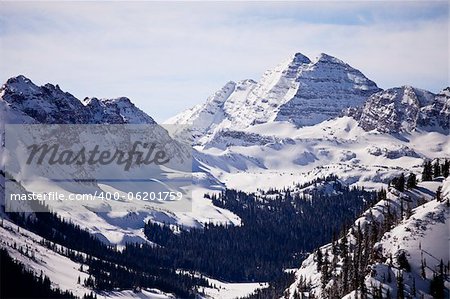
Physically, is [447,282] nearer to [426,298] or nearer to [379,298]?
[426,298]

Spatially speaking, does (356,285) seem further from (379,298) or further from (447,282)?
(447,282)

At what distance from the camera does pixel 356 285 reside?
652ft

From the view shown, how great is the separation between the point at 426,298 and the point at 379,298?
48.1ft

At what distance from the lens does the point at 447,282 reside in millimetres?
199750

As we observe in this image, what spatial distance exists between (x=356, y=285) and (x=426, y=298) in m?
18.9

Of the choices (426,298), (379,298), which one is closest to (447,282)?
(426,298)

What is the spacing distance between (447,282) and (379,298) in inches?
926

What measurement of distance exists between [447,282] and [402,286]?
47.4ft

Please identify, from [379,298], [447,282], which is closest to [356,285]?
[379,298]

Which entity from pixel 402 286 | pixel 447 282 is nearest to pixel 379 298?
pixel 402 286

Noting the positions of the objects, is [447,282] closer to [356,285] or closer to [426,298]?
[426,298]

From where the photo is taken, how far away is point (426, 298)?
638 ft

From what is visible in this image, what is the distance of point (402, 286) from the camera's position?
195125 millimetres

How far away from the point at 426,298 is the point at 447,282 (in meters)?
9.62
